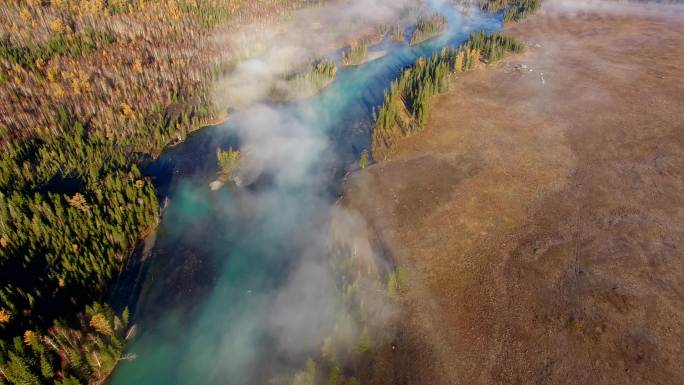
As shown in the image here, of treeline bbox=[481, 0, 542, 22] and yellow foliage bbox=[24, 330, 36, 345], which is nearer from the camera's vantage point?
yellow foliage bbox=[24, 330, 36, 345]

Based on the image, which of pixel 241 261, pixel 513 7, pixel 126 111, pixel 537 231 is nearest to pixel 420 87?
pixel 537 231

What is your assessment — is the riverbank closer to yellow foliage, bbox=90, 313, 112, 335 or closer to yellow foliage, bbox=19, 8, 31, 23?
yellow foliage, bbox=90, 313, 112, 335

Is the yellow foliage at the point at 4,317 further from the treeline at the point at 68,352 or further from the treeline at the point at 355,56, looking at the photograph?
the treeline at the point at 355,56

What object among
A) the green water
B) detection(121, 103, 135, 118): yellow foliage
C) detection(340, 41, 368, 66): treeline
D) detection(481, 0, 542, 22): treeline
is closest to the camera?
the green water

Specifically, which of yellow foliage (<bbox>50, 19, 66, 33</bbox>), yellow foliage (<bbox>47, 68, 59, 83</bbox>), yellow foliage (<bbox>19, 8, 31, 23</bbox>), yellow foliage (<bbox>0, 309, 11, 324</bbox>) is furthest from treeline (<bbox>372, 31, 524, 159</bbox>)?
yellow foliage (<bbox>19, 8, 31, 23</bbox>)

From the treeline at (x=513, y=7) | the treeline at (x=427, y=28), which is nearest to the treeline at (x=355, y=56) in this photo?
the treeline at (x=427, y=28)

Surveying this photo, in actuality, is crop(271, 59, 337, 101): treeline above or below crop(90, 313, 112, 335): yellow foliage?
above

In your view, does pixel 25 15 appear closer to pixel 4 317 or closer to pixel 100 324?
pixel 4 317

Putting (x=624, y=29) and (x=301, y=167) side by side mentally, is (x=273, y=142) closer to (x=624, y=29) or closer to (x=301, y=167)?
(x=301, y=167)
